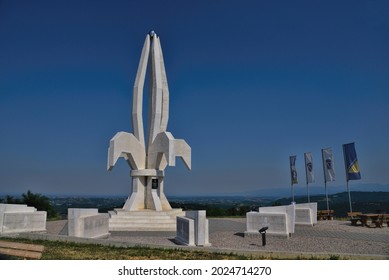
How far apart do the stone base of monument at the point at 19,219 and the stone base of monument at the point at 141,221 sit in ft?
8.68

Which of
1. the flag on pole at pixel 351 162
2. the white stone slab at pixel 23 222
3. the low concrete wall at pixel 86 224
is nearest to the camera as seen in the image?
the low concrete wall at pixel 86 224

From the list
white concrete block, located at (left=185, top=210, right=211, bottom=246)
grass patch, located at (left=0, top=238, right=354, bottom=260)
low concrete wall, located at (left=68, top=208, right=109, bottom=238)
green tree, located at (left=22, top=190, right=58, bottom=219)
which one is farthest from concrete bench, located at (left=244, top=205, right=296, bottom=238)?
green tree, located at (left=22, top=190, right=58, bottom=219)

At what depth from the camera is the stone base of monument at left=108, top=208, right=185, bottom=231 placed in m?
12.9

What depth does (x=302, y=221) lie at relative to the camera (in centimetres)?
1473

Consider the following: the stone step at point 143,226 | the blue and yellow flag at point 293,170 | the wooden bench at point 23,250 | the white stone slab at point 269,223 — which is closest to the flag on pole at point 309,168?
the blue and yellow flag at point 293,170

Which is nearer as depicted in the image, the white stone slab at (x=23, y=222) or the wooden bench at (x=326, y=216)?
the white stone slab at (x=23, y=222)

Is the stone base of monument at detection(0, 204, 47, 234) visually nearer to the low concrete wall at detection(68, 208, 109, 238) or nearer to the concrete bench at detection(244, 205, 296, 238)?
the low concrete wall at detection(68, 208, 109, 238)

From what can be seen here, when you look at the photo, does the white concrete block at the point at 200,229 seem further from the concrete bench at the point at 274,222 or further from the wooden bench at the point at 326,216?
the wooden bench at the point at 326,216

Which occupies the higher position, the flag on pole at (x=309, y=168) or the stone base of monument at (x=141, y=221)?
the flag on pole at (x=309, y=168)

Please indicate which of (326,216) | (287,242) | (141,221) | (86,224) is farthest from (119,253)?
(326,216)

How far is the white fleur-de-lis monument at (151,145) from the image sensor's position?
14742mm

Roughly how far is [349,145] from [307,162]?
3.49 metres
